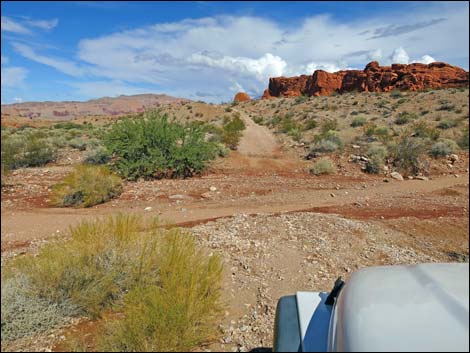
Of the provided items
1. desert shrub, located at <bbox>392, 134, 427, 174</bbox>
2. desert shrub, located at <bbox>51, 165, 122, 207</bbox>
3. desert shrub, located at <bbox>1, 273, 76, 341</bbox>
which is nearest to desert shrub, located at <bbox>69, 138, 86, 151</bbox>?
desert shrub, located at <bbox>51, 165, 122, 207</bbox>

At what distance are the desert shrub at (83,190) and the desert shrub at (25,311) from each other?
5.91m

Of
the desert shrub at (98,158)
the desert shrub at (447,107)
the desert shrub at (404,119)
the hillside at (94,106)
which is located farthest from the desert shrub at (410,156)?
the hillside at (94,106)

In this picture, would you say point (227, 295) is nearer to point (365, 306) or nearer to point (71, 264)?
point (71, 264)

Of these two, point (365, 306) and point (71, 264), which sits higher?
point (365, 306)

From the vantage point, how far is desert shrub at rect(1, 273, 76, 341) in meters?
2.63

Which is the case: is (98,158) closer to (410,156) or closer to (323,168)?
(323,168)

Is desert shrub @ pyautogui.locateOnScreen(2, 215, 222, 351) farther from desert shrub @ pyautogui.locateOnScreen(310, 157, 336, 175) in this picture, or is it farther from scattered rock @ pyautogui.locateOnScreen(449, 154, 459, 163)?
scattered rock @ pyautogui.locateOnScreen(449, 154, 459, 163)

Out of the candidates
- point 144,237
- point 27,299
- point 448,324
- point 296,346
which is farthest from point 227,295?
point 448,324

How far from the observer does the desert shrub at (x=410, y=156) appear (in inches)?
527

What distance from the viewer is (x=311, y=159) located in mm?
16328

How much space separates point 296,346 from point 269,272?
9.51ft

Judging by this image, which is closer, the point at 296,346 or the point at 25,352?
the point at 296,346

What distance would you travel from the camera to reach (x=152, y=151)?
1241 cm

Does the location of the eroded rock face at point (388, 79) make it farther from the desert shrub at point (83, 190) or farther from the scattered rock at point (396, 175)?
the desert shrub at point (83, 190)
